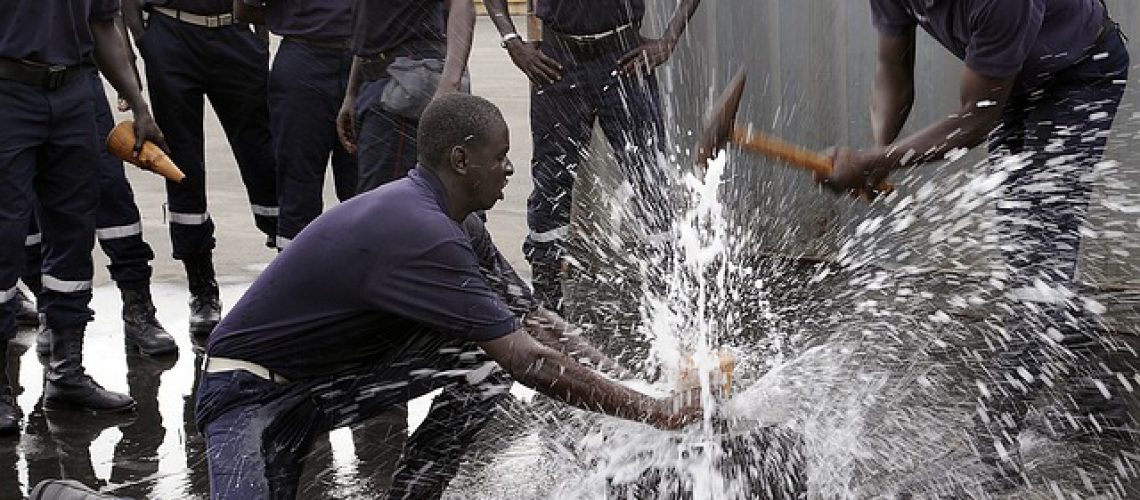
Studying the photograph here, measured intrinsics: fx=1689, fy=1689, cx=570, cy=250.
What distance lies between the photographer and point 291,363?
417 cm

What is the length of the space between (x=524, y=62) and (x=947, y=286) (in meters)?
1.90

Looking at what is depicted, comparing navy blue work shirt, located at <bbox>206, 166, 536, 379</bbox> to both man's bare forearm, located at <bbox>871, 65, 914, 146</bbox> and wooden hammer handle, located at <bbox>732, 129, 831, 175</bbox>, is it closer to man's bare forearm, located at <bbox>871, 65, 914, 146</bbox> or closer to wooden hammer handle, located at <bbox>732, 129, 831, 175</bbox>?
wooden hammer handle, located at <bbox>732, 129, 831, 175</bbox>

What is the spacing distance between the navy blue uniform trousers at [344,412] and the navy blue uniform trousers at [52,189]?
6.10 feet

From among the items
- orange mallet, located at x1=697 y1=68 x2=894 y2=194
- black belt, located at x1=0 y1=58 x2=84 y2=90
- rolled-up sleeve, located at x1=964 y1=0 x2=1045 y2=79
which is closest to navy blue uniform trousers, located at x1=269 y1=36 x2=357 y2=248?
black belt, located at x1=0 y1=58 x2=84 y2=90

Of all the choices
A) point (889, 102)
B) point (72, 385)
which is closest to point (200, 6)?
point (72, 385)

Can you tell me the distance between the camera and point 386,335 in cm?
419

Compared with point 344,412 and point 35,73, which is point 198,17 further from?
point 344,412

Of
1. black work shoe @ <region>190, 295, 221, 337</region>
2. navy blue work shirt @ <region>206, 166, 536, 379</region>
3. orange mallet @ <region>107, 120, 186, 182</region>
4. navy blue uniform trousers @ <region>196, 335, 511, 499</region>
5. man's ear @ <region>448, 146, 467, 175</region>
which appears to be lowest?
black work shoe @ <region>190, 295, 221, 337</region>

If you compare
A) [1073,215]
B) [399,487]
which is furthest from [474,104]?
[1073,215]

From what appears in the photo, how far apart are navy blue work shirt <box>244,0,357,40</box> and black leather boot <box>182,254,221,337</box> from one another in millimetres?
1071

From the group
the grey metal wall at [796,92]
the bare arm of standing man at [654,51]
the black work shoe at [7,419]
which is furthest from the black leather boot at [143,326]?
the grey metal wall at [796,92]

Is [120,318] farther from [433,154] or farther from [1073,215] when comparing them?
[1073,215]

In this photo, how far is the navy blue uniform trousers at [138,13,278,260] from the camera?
7094 mm

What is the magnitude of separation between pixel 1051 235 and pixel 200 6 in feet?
12.3
